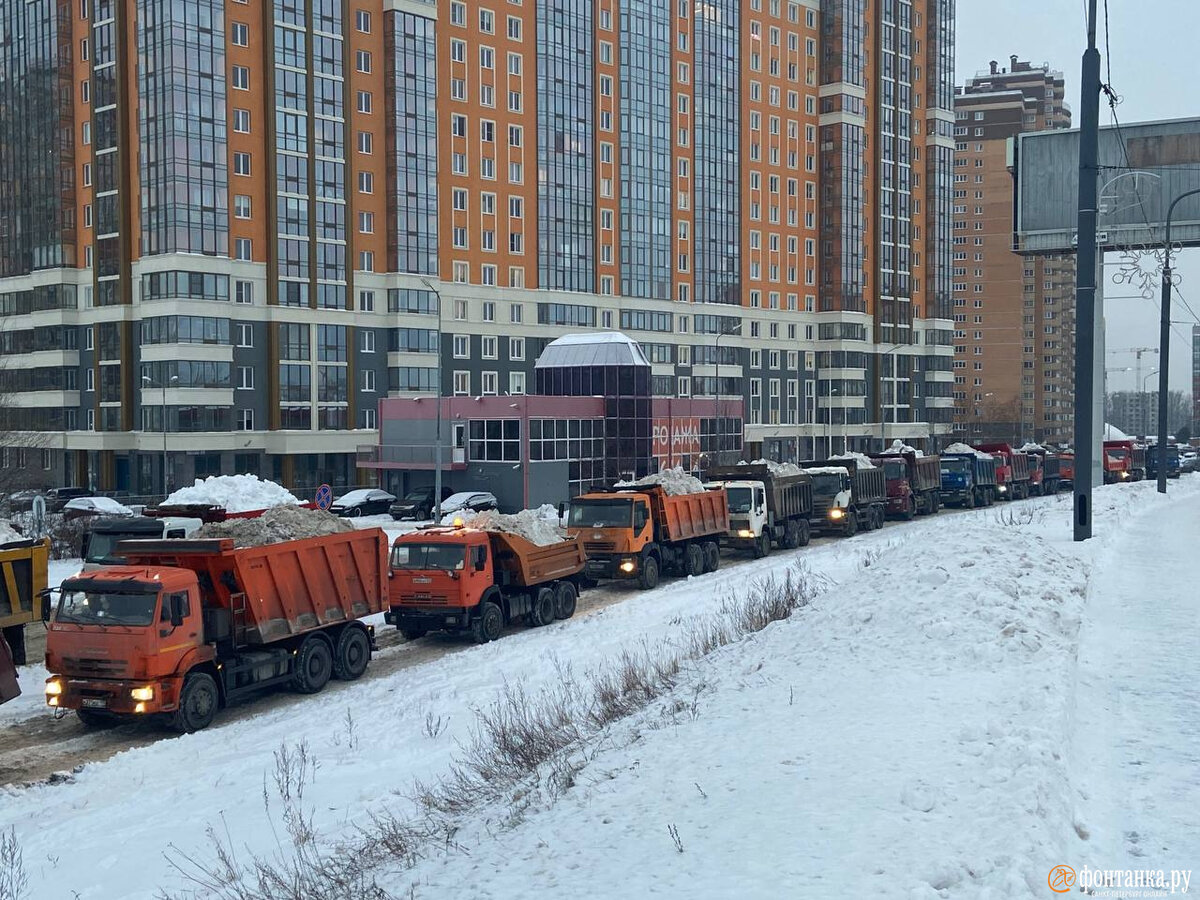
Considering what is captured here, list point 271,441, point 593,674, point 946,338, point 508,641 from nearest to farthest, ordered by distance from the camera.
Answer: point 593,674, point 508,641, point 271,441, point 946,338

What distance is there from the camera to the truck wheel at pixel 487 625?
22.8 metres

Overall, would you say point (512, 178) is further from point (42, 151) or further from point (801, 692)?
point (801, 692)

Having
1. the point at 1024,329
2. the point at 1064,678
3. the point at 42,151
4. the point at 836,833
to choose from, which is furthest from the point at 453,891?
the point at 1024,329

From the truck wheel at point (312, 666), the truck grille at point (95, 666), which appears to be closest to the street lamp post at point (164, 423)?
the truck wheel at point (312, 666)

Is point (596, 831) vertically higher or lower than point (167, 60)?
lower

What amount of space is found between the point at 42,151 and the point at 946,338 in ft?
290

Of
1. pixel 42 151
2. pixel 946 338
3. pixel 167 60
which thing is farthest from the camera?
pixel 946 338

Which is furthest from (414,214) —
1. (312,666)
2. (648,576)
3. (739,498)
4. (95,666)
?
(95,666)

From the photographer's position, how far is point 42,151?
71.8 metres

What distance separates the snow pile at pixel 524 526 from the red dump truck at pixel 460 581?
334 mm

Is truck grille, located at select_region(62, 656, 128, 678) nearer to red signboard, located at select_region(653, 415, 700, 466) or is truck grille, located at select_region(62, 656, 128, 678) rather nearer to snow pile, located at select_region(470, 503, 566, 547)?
snow pile, located at select_region(470, 503, 566, 547)

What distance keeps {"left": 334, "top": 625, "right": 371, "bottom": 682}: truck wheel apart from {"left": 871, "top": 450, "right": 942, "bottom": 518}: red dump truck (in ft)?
102

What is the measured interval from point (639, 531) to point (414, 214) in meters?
50.4

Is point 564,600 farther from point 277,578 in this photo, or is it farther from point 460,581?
point 277,578
